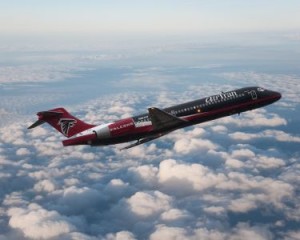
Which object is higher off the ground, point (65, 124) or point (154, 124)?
point (154, 124)

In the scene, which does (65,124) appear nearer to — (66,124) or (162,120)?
(66,124)

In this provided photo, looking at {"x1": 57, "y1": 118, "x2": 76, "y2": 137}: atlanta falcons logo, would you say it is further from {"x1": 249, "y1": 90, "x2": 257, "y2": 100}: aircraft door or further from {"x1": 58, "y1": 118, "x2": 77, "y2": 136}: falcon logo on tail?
{"x1": 249, "y1": 90, "x2": 257, "y2": 100}: aircraft door

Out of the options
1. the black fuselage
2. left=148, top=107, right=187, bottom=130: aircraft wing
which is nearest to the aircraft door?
the black fuselage

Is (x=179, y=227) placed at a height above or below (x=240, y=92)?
below

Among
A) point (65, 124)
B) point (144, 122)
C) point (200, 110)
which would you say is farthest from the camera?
point (65, 124)

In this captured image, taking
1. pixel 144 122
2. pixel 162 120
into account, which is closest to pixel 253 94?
pixel 162 120

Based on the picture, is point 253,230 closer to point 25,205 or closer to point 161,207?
point 161,207

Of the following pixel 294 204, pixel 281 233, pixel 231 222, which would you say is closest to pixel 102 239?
pixel 231 222

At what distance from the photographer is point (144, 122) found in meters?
54.1

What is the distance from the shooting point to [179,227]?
16988cm

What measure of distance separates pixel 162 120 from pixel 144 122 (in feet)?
12.0

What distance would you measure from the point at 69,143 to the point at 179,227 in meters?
130

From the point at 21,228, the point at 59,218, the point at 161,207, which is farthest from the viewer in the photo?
the point at 161,207

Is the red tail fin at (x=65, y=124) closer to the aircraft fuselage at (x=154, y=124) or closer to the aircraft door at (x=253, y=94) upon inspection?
the aircraft fuselage at (x=154, y=124)
